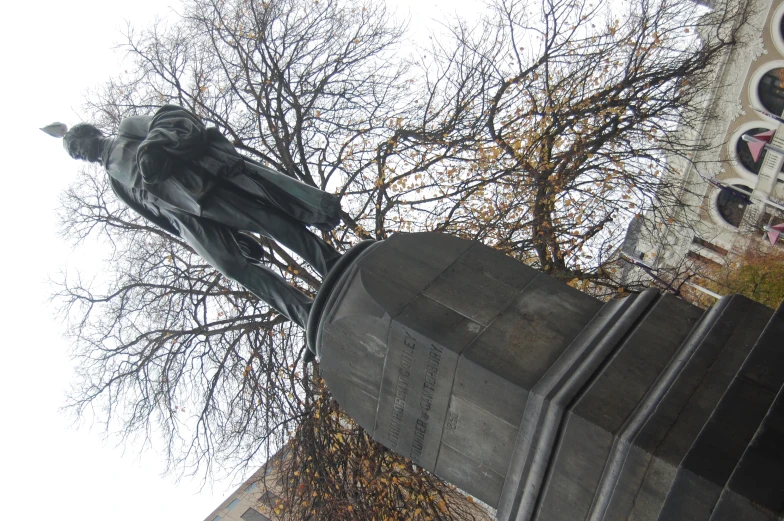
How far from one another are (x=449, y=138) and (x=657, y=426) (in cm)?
948

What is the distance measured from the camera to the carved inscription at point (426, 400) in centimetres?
462

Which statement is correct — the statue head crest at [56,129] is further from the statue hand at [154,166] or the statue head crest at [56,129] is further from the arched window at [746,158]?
the arched window at [746,158]

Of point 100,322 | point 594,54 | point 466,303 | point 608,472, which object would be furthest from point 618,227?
point 100,322

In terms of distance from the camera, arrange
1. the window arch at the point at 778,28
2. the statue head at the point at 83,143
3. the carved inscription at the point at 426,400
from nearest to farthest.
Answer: the carved inscription at the point at 426,400 < the statue head at the point at 83,143 < the window arch at the point at 778,28

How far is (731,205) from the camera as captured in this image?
2525 centimetres

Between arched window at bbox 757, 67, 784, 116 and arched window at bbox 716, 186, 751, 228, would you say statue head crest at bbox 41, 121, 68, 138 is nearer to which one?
arched window at bbox 757, 67, 784, 116

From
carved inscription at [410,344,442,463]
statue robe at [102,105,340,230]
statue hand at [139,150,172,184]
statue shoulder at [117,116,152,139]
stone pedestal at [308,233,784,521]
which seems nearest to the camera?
stone pedestal at [308,233,784,521]

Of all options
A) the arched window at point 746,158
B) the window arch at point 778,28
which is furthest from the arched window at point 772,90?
the arched window at point 746,158


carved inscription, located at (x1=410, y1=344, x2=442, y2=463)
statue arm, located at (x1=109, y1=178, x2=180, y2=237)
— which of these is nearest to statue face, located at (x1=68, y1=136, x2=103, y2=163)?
statue arm, located at (x1=109, y1=178, x2=180, y2=237)

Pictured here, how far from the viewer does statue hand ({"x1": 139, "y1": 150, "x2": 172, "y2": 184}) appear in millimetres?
5711

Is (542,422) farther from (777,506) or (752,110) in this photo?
(752,110)

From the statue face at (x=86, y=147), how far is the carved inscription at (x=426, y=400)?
4914 mm

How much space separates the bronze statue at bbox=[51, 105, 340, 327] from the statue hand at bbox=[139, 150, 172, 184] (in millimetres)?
11

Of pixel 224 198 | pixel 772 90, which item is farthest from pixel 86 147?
pixel 772 90
